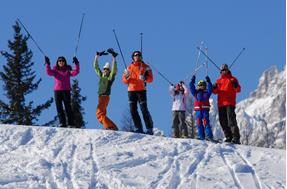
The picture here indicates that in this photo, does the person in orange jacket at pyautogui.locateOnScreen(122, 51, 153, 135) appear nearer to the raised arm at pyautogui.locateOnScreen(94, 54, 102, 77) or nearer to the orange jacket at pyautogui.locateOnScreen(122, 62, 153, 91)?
the orange jacket at pyautogui.locateOnScreen(122, 62, 153, 91)

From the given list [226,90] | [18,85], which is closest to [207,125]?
[226,90]

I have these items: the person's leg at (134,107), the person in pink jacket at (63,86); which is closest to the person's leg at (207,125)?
the person's leg at (134,107)

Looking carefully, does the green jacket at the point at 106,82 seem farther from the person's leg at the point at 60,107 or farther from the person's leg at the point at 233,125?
the person's leg at the point at 233,125

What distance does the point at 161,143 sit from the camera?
51.1ft

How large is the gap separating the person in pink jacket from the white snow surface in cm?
135

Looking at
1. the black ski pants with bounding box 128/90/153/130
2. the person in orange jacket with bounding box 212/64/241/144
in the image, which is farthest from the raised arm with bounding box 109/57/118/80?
the person in orange jacket with bounding box 212/64/241/144

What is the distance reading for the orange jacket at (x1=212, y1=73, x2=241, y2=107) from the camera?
17516 millimetres

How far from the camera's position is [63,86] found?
17531 millimetres

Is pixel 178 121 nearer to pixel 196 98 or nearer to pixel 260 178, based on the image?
pixel 196 98

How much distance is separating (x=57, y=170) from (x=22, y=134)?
8.55ft

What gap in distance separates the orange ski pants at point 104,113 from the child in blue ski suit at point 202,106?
1973 mm

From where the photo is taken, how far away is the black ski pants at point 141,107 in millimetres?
17422

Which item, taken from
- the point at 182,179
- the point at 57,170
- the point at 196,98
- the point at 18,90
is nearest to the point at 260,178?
the point at 182,179

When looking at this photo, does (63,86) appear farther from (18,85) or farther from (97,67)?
(18,85)
